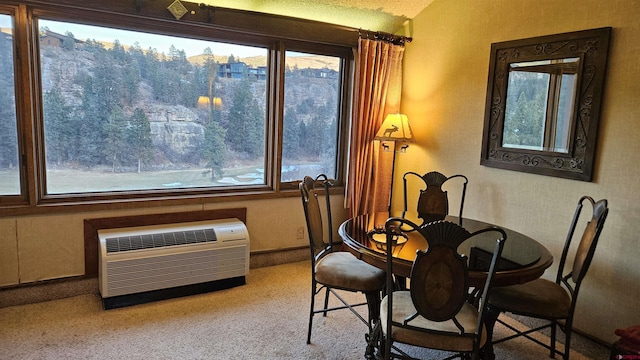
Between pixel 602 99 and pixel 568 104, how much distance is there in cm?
20

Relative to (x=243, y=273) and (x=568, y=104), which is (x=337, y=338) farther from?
(x=568, y=104)

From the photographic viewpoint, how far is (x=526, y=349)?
8.63 ft

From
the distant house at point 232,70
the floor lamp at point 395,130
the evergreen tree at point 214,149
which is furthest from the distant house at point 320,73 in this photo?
the evergreen tree at point 214,149

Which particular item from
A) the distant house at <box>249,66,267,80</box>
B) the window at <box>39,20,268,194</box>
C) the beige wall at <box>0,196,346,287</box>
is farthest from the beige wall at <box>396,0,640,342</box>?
the beige wall at <box>0,196,346,287</box>

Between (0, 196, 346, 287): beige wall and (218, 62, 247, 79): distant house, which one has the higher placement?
(218, 62, 247, 79): distant house

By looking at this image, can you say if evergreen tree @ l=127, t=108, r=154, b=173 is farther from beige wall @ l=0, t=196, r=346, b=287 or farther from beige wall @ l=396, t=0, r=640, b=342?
beige wall @ l=396, t=0, r=640, b=342

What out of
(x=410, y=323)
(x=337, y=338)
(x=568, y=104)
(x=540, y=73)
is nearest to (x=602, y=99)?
(x=568, y=104)

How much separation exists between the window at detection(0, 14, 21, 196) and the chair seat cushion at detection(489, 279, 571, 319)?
3084 mm

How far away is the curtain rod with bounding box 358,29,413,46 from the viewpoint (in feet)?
12.5

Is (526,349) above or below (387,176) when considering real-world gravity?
below

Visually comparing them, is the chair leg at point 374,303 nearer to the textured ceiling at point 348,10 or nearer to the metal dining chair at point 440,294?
the metal dining chair at point 440,294

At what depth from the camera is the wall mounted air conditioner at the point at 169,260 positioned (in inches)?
114

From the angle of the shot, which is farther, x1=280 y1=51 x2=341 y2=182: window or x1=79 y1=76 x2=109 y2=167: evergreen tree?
x1=280 y1=51 x2=341 y2=182: window

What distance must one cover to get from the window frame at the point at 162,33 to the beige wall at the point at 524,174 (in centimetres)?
71
